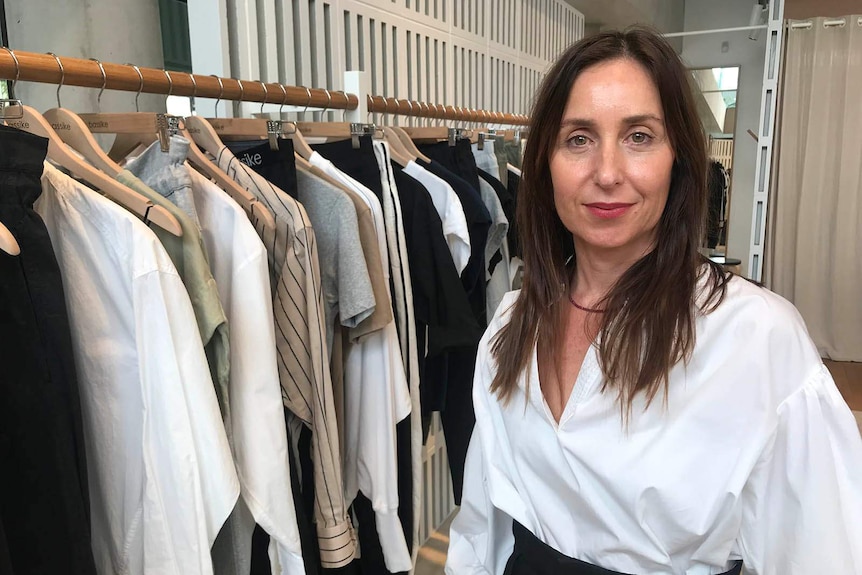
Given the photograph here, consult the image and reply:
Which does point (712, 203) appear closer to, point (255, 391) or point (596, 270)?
point (596, 270)

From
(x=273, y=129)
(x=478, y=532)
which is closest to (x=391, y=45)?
(x=273, y=129)

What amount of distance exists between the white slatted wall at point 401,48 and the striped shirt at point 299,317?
0.66 m

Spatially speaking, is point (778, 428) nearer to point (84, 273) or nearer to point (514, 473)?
point (514, 473)

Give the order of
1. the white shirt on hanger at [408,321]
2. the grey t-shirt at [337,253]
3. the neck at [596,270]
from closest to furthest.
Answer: the neck at [596,270] → the grey t-shirt at [337,253] → the white shirt on hanger at [408,321]

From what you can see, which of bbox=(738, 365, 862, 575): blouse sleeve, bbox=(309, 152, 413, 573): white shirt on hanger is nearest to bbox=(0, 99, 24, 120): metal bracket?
bbox=(309, 152, 413, 573): white shirt on hanger

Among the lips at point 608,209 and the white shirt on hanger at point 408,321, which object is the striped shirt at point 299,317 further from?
the lips at point 608,209

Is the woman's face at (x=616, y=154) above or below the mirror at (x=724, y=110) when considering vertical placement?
below

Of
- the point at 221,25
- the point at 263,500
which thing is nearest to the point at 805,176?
the point at 221,25

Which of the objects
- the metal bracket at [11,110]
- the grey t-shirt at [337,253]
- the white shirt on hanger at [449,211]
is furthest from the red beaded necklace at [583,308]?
the metal bracket at [11,110]

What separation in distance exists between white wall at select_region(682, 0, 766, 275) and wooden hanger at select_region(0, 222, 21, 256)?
555cm

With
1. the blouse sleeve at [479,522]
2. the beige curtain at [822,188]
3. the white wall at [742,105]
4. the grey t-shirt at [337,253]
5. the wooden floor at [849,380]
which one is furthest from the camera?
the white wall at [742,105]

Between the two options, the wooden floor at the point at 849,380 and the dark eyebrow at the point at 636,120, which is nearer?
the dark eyebrow at the point at 636,120

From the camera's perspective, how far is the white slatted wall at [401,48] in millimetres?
1759

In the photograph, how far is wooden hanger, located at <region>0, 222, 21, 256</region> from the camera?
752mm
